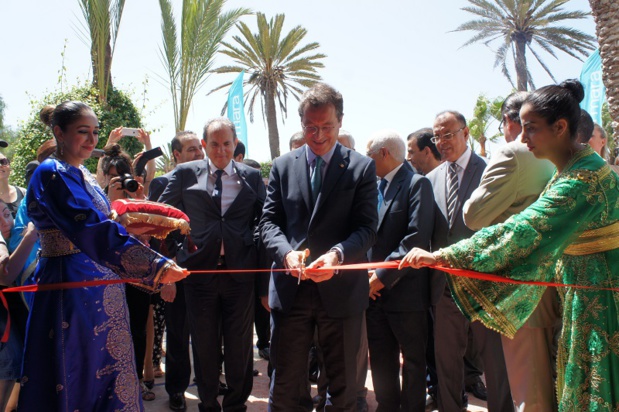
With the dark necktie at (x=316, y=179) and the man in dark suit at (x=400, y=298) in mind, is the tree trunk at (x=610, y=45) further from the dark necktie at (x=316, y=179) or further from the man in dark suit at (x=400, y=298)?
the dark necktie at (x=316, y=179)

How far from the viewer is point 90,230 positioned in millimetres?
3068

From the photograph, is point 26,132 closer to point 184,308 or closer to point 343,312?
point 184,308

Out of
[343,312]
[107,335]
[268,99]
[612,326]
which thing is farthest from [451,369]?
[268,99]

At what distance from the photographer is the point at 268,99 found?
986 inches

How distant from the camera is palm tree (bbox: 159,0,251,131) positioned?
13.7 metres

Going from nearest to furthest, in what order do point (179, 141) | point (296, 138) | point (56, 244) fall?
point (56, 244) → point (179, 141) → point (296, 138)

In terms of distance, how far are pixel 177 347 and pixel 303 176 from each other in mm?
2435

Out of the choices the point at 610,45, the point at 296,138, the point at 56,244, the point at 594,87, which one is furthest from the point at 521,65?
the point at 56,244

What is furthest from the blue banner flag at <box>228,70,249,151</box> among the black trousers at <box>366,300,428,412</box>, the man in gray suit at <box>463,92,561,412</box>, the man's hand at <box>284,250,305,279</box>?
the man's hand at <box>284,250,305,279</box>

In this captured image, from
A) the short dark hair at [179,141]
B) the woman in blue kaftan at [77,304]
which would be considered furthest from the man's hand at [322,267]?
the short dark hair at [179,141]

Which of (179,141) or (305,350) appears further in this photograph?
(179,141)

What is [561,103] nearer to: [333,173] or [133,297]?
[333,173]

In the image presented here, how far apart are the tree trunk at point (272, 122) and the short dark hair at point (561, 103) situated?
2174 centimetres

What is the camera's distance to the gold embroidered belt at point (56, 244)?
3236 mm
